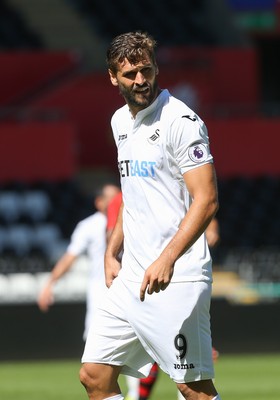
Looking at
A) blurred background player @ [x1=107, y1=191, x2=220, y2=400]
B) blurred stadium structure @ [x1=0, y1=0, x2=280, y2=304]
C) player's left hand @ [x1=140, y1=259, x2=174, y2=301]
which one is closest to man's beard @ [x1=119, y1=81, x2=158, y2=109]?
player's left hand @ [x1=140, y1=259, x2=174, y2=301]

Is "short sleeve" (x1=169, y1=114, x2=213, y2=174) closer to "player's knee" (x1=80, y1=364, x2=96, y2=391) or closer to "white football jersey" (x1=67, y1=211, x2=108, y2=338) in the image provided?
"player's knee" (x1=80, y1=364, x2=96, y2=391)

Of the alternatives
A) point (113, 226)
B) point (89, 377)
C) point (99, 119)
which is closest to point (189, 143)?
point (89, 377)

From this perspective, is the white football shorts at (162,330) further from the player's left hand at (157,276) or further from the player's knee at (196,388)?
the player's left hand at (157,276)

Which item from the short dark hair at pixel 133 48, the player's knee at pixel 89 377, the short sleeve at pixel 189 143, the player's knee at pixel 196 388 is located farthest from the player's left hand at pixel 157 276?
the short dark hair at pixel 133 48

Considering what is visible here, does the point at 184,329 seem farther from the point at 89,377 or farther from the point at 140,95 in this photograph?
the point at 140,95

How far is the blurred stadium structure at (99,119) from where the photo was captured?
18.5 meters

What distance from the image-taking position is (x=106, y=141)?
70.1ft

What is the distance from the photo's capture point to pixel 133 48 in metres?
5.68

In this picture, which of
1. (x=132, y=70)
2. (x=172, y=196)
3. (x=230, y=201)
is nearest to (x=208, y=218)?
(x=172, y=196)

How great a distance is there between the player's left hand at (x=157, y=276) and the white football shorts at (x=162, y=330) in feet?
1.07

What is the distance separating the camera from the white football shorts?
5809 mm

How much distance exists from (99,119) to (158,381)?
9.34 metres

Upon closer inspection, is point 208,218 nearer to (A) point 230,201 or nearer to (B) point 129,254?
(B) point 129,254

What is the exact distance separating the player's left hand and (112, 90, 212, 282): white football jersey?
32cm
